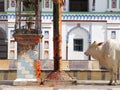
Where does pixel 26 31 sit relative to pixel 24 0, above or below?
below

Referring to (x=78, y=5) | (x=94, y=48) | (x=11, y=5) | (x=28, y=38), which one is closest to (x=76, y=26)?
(x=78, y=5)

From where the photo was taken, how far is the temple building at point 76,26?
28188 millimetres

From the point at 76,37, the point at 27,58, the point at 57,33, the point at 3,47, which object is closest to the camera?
the point at 27,58

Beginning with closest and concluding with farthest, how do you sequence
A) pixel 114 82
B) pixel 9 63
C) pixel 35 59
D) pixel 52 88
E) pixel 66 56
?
pixel 52 88, pixel 35 59, pixel 114 82, pixel 9 63, pixel 66 56

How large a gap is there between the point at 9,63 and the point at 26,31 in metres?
8.91

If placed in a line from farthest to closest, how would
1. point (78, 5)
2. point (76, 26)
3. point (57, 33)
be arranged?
1. point (78, 5)
2. point (76, 26)
3. point (57, 33)

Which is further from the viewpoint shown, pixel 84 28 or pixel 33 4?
pixel 84 28

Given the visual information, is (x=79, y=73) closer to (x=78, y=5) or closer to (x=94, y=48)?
(x=94, y=48)

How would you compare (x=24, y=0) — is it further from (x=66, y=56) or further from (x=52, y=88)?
(x=66, y=56)

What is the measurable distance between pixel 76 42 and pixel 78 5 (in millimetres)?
2437

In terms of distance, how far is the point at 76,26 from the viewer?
28.6 metres

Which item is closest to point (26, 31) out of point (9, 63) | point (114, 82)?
point (114, 82)

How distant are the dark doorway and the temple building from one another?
0.33m

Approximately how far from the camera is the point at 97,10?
28750 mm
